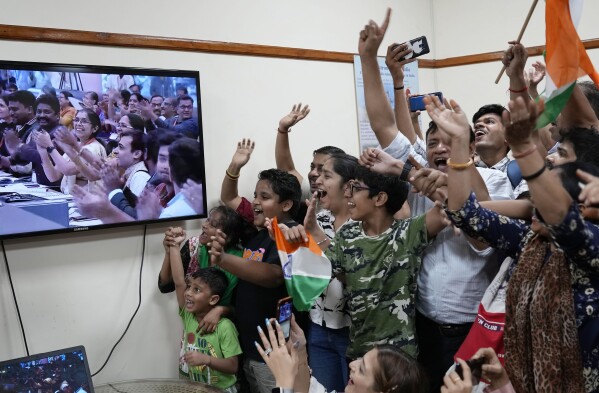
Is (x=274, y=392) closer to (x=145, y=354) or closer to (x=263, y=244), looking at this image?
(x=263, y=244)

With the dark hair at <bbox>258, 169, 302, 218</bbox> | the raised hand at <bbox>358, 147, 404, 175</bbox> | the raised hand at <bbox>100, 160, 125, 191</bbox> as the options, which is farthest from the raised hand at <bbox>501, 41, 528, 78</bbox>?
the raised hand at <bbox>100, 160, 125, 191</bbox>

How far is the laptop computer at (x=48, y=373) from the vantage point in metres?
1.90

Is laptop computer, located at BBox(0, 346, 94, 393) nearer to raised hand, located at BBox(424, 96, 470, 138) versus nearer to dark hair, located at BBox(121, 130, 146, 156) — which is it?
dark hair, located at BBox(121, 130, 146, 156)

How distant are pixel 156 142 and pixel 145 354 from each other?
1.00 metres

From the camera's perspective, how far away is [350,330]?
1938 millimetres

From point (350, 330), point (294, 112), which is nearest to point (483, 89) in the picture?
point (294, 112)

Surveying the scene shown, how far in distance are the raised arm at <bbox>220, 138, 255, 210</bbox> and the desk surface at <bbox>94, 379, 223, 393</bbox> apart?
0.96m

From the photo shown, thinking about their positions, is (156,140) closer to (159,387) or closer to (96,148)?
(96,148)

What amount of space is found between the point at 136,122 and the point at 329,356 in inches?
50.9

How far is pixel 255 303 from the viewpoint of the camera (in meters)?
2.31

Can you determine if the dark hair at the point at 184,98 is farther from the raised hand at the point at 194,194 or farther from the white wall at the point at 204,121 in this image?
the raised hand at the point at 194,194

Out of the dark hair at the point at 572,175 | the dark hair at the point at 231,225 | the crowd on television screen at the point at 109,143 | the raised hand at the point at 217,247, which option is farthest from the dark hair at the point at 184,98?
the dark hair at the point at 572,175

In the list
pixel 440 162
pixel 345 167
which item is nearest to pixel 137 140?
pixel 345 167

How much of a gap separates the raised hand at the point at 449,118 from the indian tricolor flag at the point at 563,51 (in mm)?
221
